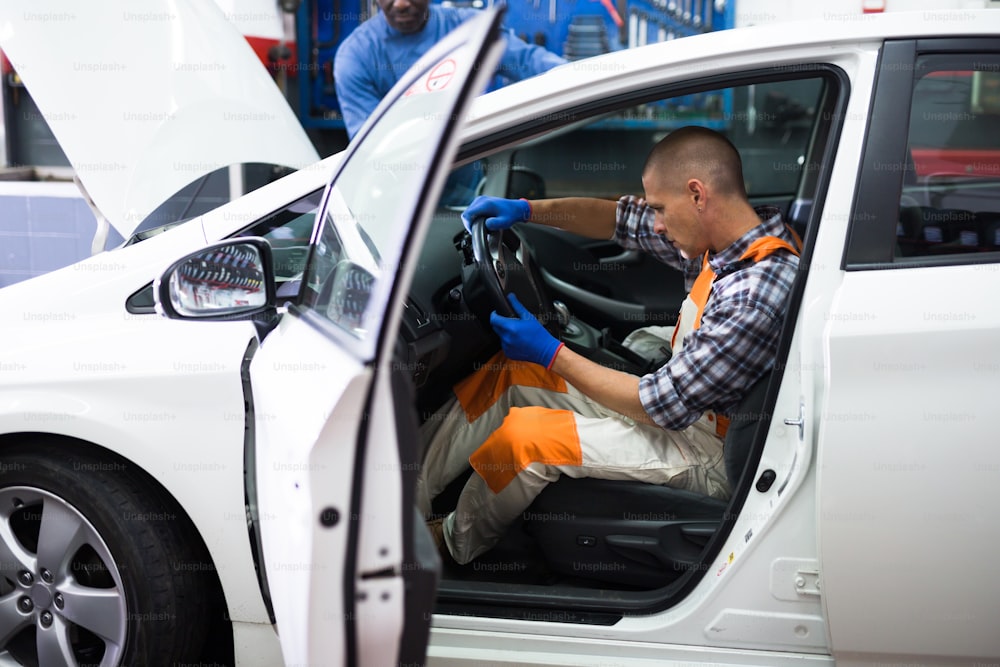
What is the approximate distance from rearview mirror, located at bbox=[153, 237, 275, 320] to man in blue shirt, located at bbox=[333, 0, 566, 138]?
2.50 metres

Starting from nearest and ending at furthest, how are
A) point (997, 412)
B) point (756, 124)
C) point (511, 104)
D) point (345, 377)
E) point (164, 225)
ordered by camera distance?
point (345, 377)
point (997, 412)
point (511, 104)
point (164, 225)
point (756, 124)

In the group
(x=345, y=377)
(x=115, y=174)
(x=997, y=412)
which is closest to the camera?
(x=345, y=377)

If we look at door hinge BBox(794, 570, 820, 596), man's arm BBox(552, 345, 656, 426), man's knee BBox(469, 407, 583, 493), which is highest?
man's arm BBox(552, 345, 656, 426)

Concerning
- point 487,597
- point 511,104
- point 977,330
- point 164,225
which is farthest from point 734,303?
point 164,225

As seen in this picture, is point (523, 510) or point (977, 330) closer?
point (977, 330)

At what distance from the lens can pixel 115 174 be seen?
2.62 meters

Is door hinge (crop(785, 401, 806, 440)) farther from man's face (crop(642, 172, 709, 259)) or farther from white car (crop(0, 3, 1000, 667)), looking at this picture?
man's face (crop(642, 172, 709, 259))

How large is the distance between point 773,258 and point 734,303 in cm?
14

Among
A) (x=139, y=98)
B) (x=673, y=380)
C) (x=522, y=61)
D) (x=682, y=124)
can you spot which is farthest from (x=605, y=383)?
(x=682, y=124)

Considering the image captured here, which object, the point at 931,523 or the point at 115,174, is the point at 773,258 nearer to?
the point at 931,523

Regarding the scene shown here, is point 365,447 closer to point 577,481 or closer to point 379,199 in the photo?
point 379,199

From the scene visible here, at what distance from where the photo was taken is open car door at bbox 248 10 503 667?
123 centimetres

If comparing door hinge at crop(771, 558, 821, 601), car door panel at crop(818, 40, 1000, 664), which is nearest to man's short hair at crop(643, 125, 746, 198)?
car door panel at crop(818, 40, 1000, 664)

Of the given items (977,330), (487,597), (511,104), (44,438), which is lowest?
(487,597)
